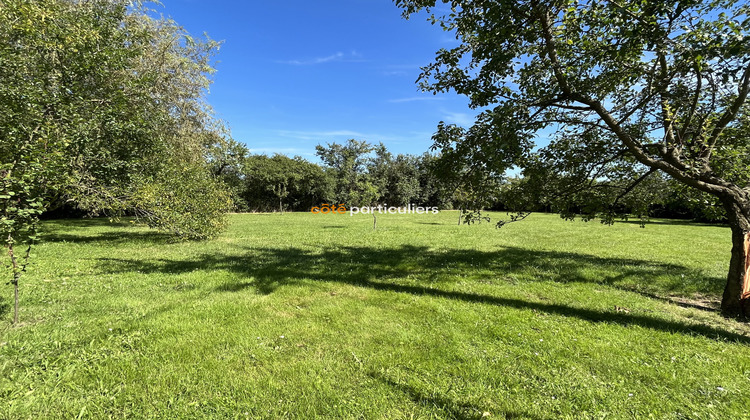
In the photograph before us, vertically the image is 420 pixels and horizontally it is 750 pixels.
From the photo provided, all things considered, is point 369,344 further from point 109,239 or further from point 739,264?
point 109,239

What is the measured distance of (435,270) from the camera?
24.5 feet

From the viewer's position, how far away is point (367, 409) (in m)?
2.48

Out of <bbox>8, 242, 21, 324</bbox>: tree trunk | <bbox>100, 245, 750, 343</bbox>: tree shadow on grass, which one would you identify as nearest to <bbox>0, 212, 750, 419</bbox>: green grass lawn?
<bbox>100, 245, 750, 343</bbox>: tree shadow on grass

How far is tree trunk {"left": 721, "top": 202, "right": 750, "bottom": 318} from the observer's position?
436 cm

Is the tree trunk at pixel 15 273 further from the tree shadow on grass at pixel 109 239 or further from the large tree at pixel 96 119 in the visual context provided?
the tree shadow on grass at pixel 109 239

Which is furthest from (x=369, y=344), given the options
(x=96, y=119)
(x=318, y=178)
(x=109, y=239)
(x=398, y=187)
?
(x=398, y=187)

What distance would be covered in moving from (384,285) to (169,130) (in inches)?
570

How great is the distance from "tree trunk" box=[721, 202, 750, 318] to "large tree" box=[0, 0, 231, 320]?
343 inches

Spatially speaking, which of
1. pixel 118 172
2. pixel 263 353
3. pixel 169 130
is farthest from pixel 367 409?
pixel 169 130

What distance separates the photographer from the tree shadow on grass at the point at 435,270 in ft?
16.1

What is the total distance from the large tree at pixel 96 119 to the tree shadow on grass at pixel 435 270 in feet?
6.82

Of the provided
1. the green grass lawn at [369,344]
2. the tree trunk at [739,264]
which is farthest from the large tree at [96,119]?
the tree trunk at [739,264]

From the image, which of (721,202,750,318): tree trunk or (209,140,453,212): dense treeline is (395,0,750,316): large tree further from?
(209,140,453,212): dense treeline

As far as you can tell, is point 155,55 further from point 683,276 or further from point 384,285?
point 683,276
